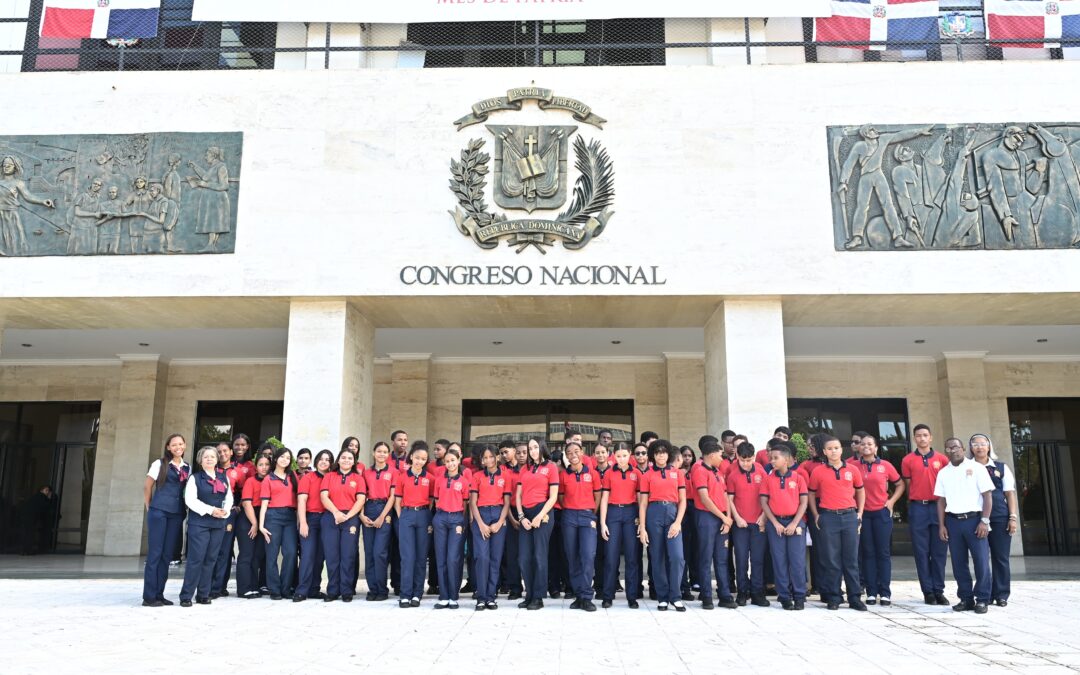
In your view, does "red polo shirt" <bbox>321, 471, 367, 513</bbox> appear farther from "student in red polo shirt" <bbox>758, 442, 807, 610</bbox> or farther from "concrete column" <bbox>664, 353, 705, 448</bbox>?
"concrete column" <bbox>664, 353, 705, 448</bbox>

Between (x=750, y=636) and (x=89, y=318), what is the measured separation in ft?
36.9

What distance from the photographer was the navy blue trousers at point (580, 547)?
799 cm

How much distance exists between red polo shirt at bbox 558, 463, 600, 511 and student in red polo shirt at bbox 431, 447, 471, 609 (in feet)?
3.44

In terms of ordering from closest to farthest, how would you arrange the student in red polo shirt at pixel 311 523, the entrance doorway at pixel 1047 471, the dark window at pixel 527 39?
1. the student in red polo shirt at pixel 311 523
2. the dark window at pixel 527 39
3. the entrance doorway at pixel 1047 471

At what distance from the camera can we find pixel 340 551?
8.90 m

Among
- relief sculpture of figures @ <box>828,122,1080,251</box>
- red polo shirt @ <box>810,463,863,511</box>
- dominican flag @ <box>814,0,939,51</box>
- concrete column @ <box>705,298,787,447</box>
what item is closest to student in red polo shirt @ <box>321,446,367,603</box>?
red polo shirt @ <box>810,463,863,511</box>

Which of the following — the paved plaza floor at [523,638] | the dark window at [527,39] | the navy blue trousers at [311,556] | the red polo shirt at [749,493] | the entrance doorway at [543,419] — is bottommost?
the paved plaza floor at [523,638]

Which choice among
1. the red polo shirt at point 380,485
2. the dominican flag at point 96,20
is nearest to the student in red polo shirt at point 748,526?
the red polo shirt at point 380,485

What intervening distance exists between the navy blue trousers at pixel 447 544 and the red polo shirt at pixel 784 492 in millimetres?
3123

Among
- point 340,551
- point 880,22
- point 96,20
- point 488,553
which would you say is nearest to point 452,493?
point 488,553

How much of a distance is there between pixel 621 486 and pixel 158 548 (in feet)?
15.6

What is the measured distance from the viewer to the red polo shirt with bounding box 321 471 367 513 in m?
8.79

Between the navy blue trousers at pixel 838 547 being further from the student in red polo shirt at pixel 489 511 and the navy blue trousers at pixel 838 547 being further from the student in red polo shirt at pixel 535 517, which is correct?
the student in red polo shirt at pixel 489 511

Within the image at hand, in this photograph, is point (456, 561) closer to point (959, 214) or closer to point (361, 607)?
point (361, 607)
